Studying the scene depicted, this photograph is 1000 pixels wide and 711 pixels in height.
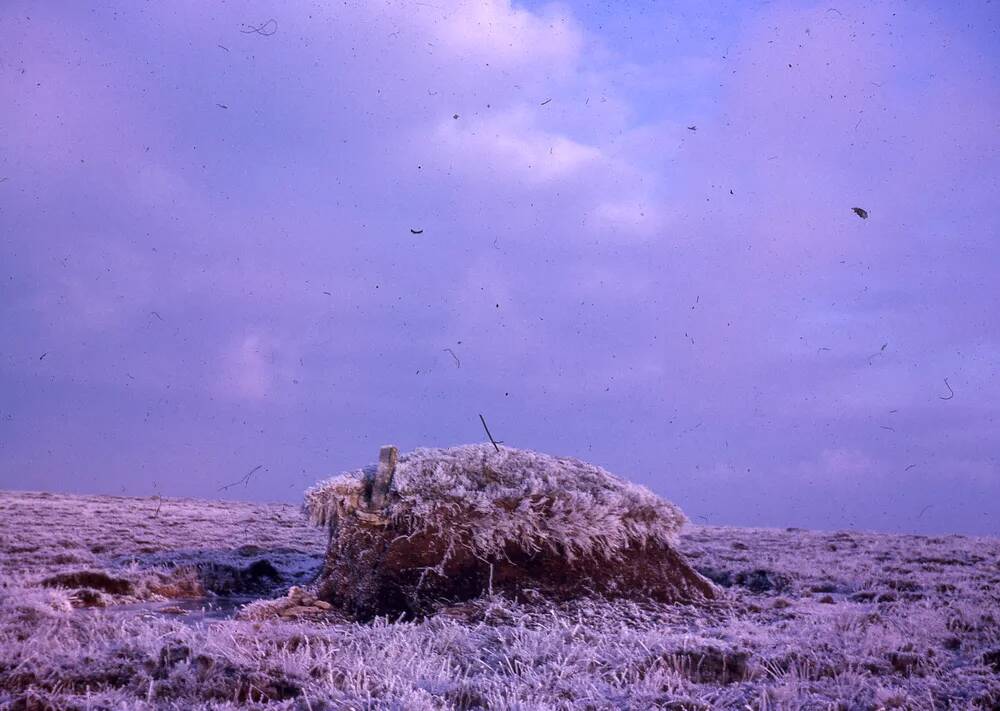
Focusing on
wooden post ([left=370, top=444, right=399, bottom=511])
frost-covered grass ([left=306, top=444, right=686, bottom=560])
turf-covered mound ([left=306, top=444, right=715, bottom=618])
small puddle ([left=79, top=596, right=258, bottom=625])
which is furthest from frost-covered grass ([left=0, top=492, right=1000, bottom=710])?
wooden post ([left=370, top=444, right=399, bottom=511])

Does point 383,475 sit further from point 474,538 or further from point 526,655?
point 526,655

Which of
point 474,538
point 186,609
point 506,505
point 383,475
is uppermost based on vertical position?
point 383,475

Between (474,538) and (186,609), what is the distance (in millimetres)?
3898

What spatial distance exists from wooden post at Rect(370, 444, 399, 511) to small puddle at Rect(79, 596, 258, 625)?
188 centimetres

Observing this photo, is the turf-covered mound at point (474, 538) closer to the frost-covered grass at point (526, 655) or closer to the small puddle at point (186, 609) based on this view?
the frost-covered grass at point (526, 655)

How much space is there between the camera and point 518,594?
26.2 feet

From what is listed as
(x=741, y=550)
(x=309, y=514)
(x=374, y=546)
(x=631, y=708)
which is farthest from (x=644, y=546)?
(x=741, y=550)

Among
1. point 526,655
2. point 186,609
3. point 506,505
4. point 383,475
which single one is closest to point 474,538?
point 506,505

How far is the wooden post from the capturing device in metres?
8.54

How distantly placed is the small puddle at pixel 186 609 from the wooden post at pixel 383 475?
6.15 ft

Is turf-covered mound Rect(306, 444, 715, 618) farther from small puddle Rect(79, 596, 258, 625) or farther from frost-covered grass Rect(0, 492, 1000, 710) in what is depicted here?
small puddle Rect(79, 596, 258, 625)

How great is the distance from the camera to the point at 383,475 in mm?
8688

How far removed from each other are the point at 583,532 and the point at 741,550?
1005cm

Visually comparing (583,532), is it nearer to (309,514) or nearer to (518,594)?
(518,594)
